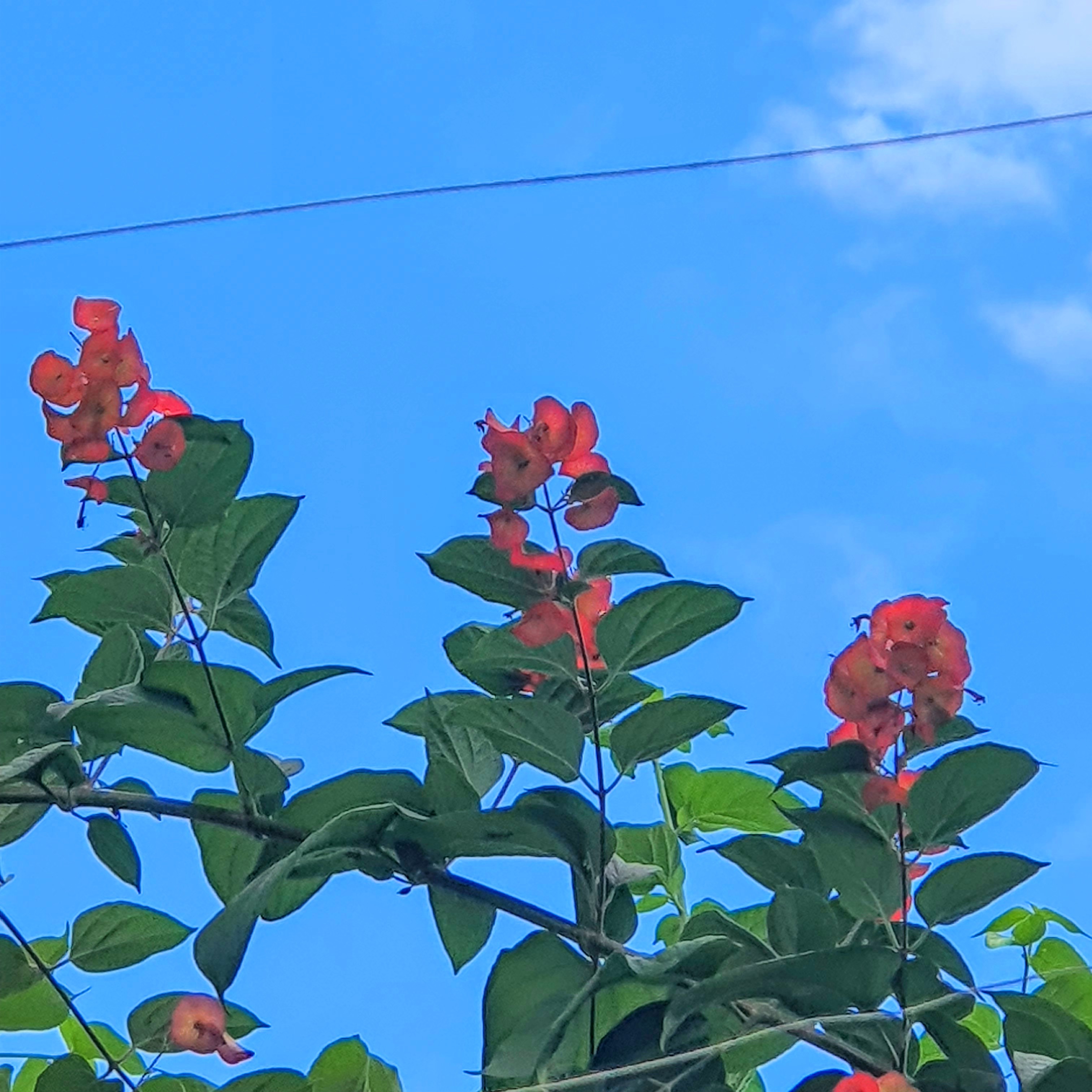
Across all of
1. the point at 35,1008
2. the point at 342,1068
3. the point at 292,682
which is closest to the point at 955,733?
the point at 292,682

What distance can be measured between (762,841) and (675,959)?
9 cm

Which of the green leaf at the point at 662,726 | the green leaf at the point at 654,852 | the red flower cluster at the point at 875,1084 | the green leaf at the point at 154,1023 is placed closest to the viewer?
the red flower cluster at the point at 875,1084

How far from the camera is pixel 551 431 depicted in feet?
1.93

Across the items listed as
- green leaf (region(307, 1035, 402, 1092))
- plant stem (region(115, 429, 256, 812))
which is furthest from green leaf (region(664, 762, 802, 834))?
plant stem (region(115, 429, 256, 812))

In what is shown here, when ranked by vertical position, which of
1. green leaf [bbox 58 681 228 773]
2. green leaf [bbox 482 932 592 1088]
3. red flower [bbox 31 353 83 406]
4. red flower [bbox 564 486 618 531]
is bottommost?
green leaf [bbox 482 932 592 1088]

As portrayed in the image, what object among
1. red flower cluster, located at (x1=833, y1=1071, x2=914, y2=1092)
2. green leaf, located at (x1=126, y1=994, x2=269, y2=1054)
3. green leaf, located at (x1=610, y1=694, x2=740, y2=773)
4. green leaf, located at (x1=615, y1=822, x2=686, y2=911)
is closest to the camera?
red flower cluster, located at (x1=833, y1=1071, x2=914, y2=1092)

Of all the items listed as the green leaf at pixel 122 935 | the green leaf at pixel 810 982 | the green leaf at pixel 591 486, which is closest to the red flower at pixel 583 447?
the green leaf at pixel 591 486

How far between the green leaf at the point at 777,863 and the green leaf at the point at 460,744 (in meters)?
0.12

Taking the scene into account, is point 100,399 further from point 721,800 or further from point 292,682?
point 721,800

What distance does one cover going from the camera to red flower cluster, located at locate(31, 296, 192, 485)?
61cm

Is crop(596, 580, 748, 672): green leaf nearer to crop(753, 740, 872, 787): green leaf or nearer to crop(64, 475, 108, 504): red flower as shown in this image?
crop(753, 740, 872, 787): green leaf

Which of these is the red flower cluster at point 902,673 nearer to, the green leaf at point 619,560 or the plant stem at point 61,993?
the green leaf at point 619,560

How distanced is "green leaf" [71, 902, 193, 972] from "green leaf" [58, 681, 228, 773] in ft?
0.49

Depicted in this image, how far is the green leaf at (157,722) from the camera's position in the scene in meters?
0.58
